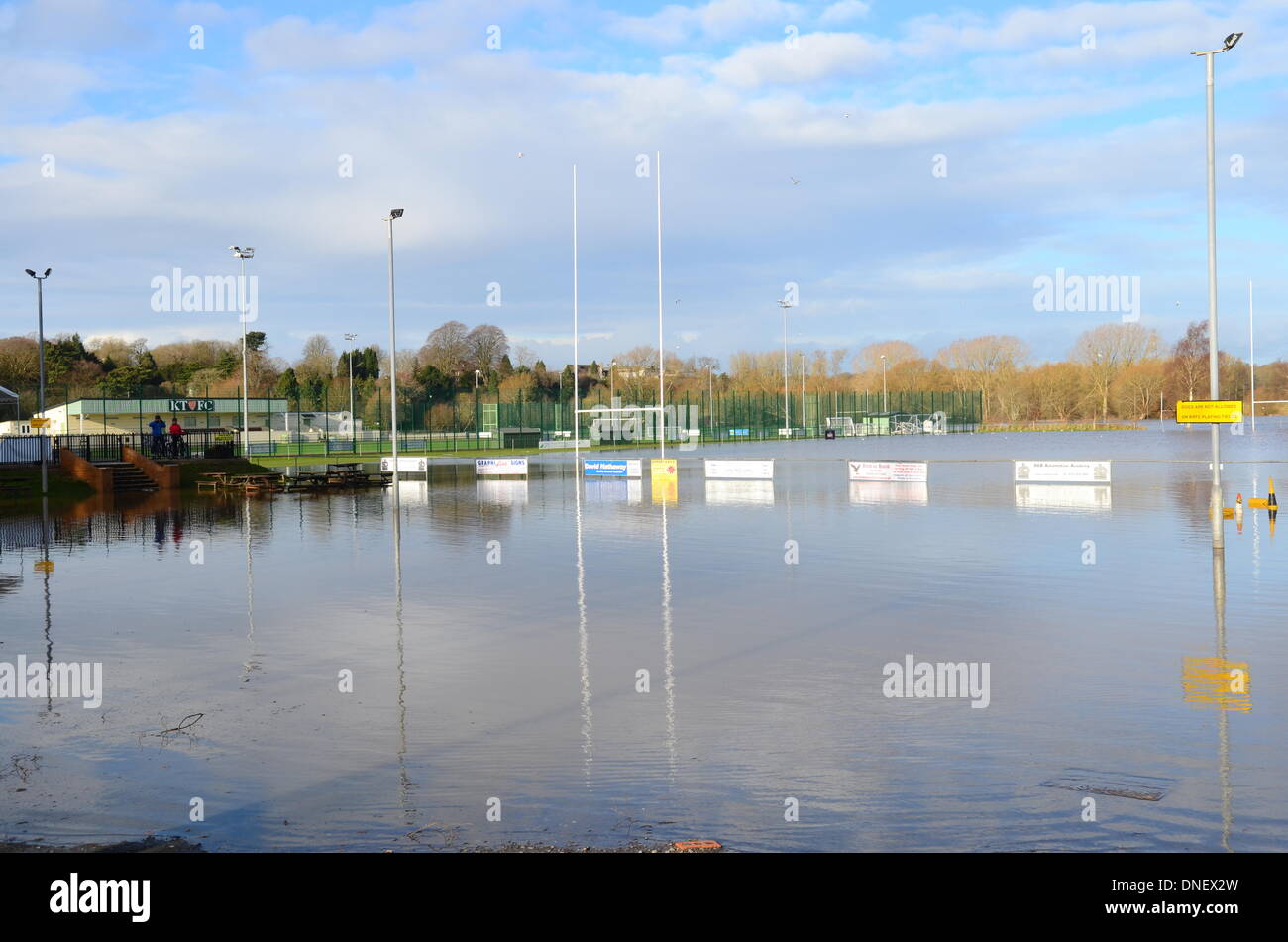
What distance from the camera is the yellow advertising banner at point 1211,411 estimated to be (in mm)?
18594

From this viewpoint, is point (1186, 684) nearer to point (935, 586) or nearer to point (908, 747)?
point (908, 747)

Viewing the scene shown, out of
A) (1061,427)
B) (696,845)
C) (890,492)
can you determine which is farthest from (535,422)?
(696,845)

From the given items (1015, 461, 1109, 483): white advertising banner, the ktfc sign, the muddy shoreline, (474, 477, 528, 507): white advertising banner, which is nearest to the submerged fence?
the ktfc sign

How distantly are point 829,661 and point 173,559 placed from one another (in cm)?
1420

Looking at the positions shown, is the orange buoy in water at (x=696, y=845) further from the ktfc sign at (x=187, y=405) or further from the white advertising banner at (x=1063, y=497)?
the ktfc sign at (x=187, y=405)

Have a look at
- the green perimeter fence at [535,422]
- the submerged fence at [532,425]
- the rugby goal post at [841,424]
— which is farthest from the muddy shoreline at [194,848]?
the rugby goal post at [841,424]

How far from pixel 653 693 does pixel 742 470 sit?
35325mm

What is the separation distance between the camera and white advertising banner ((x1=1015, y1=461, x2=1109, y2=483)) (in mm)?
37125

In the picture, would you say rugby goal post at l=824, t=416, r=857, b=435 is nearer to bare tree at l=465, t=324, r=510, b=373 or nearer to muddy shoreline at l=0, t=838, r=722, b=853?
bare tree at l=465, t=324, r=510, b=373

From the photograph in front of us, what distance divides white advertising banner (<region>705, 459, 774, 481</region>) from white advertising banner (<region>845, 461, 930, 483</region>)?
3472 millimetres

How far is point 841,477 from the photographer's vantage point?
4453 cm

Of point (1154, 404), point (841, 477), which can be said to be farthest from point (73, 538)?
point (1154, 404)

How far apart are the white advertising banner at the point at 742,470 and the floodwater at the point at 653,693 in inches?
820

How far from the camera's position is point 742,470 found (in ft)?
147
